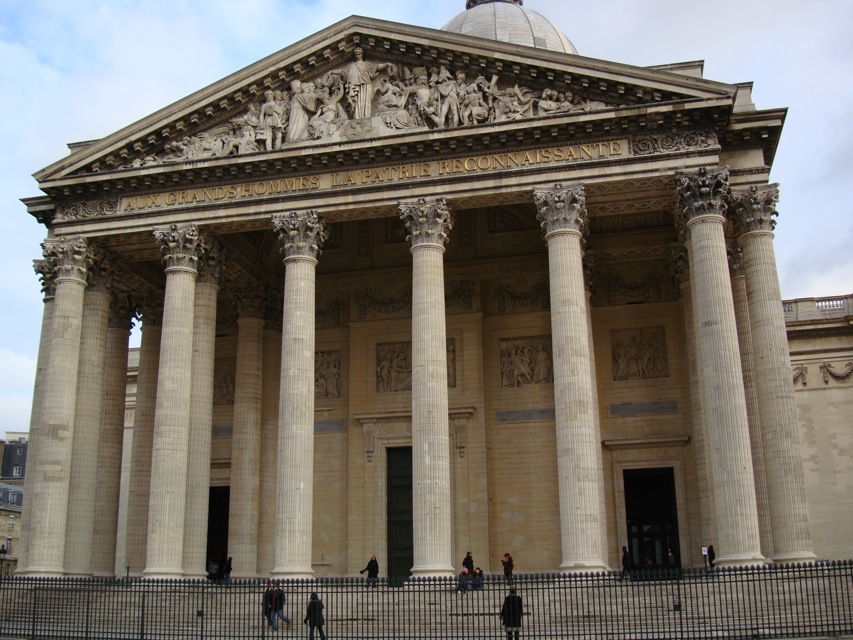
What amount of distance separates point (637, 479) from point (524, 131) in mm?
11682

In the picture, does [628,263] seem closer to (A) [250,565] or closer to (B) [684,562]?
(B) [684,562]

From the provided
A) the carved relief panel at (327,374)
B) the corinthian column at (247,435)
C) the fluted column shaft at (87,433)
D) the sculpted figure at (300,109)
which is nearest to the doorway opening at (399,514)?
the carved relief panel at (327,374)

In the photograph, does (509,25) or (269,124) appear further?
(509,25)

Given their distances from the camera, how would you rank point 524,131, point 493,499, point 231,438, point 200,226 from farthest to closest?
point 231,438, point 493,499, point 200,226, point 524,131

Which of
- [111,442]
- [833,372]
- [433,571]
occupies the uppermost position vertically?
[833,372]

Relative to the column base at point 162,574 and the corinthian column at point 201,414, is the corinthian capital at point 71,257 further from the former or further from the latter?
the column base at point 162,574

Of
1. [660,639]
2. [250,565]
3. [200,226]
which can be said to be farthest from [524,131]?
[250,565]

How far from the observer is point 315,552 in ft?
96.5

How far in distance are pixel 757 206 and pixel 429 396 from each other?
985cm

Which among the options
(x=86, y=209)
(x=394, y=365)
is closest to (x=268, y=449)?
(x=394, y=365)

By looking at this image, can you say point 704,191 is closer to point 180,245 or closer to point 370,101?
point 370,101

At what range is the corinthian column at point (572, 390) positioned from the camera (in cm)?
2148

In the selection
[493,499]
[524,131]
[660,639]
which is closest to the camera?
[660,639]

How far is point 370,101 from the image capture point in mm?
25984
